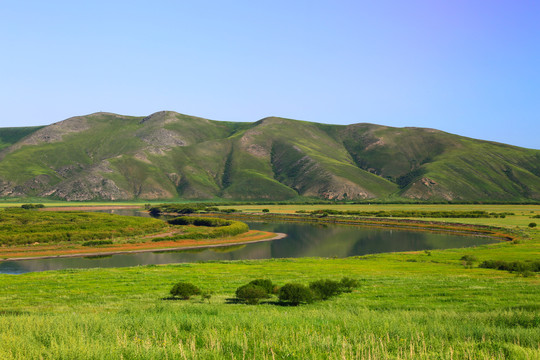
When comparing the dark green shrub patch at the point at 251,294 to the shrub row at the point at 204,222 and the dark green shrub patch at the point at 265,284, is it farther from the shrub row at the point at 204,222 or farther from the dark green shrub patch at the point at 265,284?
the shrub row at the point at 204,222

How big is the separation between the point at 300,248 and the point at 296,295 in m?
56.7

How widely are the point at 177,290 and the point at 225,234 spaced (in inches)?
2741

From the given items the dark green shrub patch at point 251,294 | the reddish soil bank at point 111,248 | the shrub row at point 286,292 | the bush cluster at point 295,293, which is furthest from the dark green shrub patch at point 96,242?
the dark green shrub patch at point 251,294

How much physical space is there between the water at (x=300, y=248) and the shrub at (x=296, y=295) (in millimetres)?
39414

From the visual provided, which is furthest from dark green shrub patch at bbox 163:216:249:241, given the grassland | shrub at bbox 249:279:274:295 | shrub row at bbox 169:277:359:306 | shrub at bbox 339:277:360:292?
shrub at bbox 339:277:360:292

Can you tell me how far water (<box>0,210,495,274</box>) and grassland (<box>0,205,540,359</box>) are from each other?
23.3m

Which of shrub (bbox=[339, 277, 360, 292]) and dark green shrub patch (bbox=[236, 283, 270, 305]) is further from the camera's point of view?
shrub (bbox=[339, 277, 360, 292])

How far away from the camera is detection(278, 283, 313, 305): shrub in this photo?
2426 centimetres

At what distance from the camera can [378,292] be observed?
2642cm

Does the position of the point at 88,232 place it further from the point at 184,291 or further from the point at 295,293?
the point at 295,293

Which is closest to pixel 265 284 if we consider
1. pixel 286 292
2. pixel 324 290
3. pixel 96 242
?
pixel 286 292

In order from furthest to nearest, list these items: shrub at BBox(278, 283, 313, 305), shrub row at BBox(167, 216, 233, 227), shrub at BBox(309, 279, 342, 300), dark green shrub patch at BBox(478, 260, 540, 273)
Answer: shrub row at BBox(167, 216, 233, 227) < dark green shrub patch at BBox(478, 260, 540, 273) < shrub at BBox(309, 279, 342, 300) < shrub at BBox(278, 283, 313, 305)

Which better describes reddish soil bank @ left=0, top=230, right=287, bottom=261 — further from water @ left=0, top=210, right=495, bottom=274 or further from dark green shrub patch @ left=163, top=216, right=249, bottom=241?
water @ left=0, top=210, right=495, bottom=274

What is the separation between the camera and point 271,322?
1247 cm
